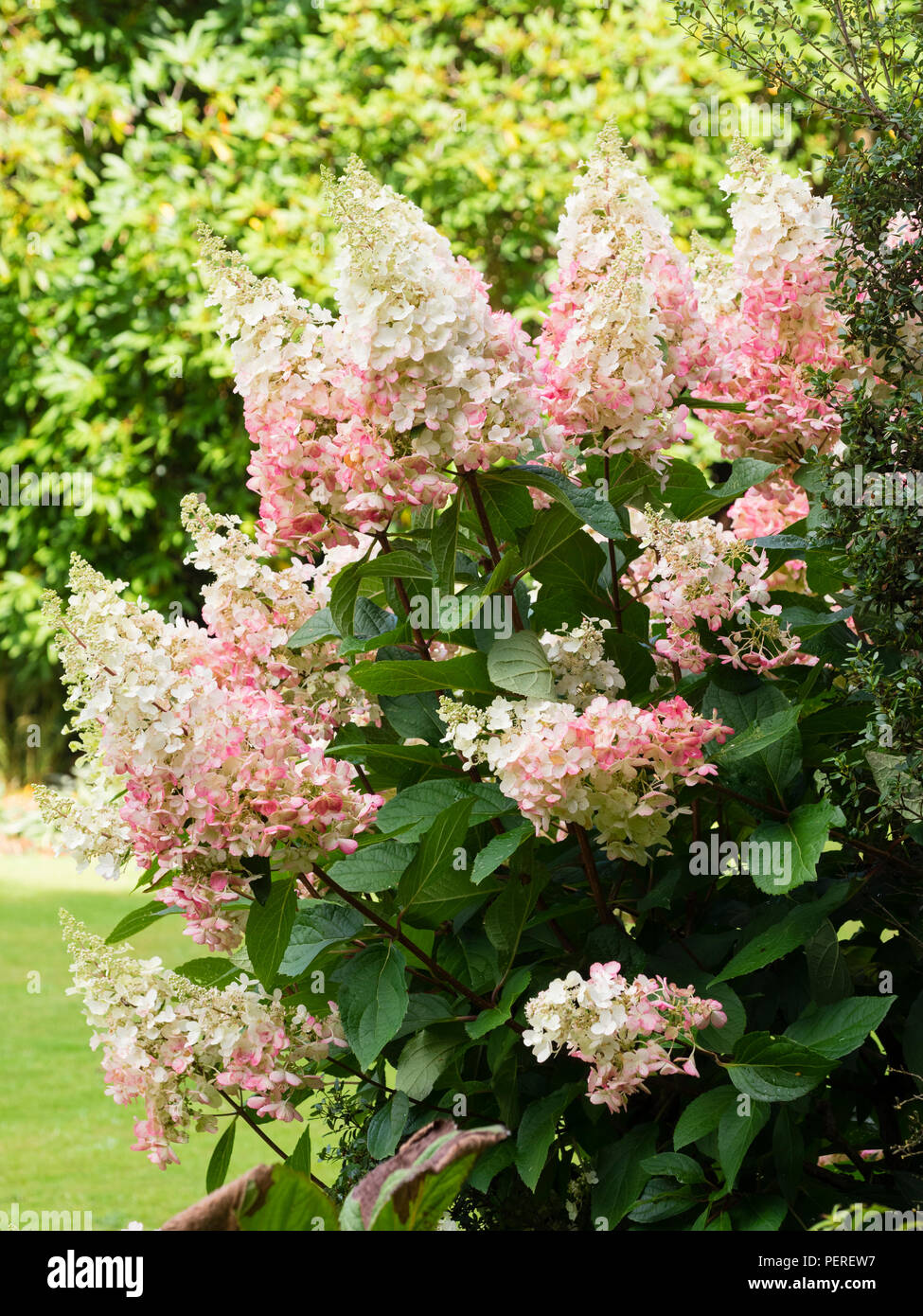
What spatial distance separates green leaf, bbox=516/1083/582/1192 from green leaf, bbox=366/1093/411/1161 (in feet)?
0.56

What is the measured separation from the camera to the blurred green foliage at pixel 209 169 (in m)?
8.16

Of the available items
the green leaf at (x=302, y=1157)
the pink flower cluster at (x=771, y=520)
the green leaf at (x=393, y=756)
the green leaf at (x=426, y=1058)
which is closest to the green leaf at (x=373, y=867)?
the green leaf at (x=393, y=756)

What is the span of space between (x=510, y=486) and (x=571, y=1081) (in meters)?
0.81

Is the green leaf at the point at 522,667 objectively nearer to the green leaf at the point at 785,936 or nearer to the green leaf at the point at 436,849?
the green leaf at the point at 436,849

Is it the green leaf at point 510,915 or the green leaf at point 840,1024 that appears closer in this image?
the green leaf at point 840,1024

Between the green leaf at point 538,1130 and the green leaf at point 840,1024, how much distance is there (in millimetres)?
305

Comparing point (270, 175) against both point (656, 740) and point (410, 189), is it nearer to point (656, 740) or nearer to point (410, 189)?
point (410, 189)

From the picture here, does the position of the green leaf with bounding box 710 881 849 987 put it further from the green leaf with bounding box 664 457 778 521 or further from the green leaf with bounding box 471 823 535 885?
the green leaf with bounding box 664 457 778 521

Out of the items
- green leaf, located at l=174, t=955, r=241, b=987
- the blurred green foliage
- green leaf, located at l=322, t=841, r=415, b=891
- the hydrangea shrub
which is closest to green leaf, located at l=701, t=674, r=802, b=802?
the hydrangea shrub

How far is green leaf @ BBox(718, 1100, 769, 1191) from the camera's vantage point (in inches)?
62.4

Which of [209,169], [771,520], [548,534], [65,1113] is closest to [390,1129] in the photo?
[548,534]

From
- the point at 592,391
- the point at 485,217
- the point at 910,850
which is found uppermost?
the point at 485,217

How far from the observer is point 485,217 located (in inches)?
336
